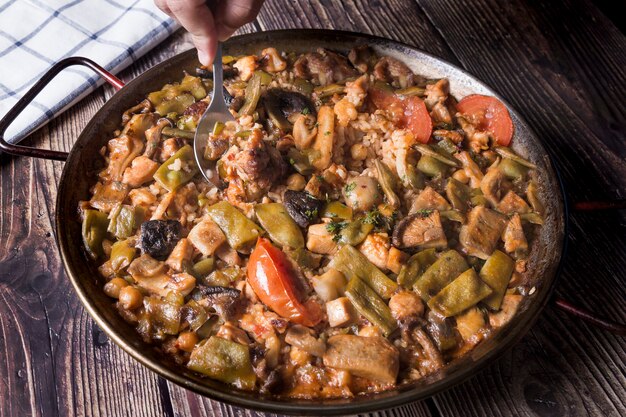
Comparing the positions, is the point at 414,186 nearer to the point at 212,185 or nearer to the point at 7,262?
the point at 212,185

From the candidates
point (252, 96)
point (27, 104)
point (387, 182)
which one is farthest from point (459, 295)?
point (27, 104)

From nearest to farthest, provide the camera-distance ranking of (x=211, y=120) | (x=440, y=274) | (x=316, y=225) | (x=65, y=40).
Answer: (x=440, y=274), (x=316, y=225), (x=211, y=120), (x=65, y=40)

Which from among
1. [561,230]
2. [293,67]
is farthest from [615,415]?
[293,67]

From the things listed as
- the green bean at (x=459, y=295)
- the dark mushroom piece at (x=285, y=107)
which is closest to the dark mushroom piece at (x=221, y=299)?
the green bean at (x=459, y=295)

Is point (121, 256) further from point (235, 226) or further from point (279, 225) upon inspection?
point (279, 225)

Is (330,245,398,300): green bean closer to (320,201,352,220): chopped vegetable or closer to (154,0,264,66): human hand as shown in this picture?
(320,201,352,220): chopped vegetable
